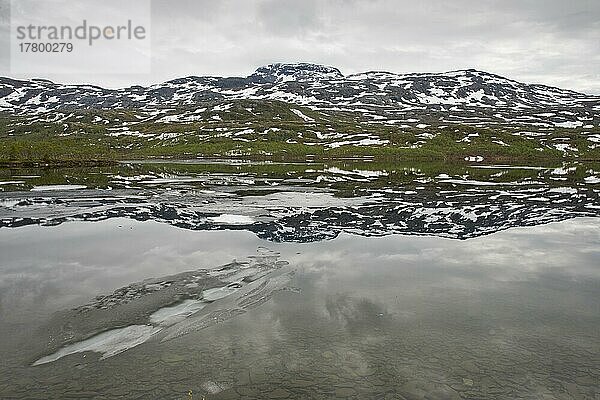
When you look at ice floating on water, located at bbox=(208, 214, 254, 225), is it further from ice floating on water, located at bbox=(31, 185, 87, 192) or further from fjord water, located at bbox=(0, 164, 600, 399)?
ice floating on water, located at bbox=(31, 185, 87, 192)

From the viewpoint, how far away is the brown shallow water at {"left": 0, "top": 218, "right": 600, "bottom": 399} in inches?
341

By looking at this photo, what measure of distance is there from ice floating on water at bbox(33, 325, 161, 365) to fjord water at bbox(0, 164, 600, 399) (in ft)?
0.58

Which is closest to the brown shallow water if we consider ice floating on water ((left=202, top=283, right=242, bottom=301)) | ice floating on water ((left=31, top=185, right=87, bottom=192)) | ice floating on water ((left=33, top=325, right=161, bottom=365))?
ice floating on water ((left=33, top=325, right=161, bottom=365))

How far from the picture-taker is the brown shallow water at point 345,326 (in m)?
8.66

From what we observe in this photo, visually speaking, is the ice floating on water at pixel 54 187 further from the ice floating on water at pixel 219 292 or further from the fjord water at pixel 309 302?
the ice floating on water at pixel 219 292

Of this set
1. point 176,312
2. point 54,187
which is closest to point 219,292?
point 176,312

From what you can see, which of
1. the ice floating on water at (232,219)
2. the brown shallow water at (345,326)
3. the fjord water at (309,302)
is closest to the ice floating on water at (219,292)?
the fjord water at (309,302)

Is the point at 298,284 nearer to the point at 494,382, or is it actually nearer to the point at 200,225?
the point at 494,382

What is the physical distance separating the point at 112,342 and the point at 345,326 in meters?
5.43

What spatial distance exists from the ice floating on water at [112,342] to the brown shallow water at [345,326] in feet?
0.78

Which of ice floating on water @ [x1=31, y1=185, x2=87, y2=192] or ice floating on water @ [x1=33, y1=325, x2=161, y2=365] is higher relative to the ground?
ice floating on water @ [x1=31, y1=185, x2=87, y2=192]

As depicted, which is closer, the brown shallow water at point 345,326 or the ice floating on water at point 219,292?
the brown shallow water at point 345,326

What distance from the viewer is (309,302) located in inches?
511

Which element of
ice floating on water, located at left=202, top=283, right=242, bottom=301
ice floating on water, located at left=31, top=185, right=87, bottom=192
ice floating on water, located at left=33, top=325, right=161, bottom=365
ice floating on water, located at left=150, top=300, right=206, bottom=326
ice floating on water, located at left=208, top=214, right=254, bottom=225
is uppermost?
ice floating on water, located at left=31, top=185, right=87, bottom=192
